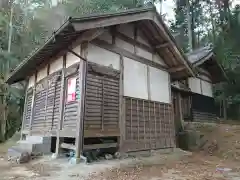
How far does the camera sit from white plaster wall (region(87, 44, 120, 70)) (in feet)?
22.0

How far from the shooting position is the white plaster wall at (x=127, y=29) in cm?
793

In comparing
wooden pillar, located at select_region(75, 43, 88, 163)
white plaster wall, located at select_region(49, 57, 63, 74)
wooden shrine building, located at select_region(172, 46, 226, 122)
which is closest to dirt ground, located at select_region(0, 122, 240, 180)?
wooden pillar, located at select_region(75, 43, 88, 163)

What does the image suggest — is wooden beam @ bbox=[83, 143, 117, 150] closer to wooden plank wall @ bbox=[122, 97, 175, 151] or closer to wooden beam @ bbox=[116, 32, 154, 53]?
wooden plank wall @ bbox=[122, 97, 175, 151]

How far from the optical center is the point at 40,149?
23.8ft

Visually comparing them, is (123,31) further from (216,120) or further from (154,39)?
(216,120)

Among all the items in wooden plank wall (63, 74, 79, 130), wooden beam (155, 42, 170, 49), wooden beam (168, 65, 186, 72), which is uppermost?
wooden beam (155, 42, 170, 49)

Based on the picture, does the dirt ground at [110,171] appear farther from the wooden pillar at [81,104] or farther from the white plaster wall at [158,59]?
the white plaster wall at [158,59]

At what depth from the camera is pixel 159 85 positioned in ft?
30.2

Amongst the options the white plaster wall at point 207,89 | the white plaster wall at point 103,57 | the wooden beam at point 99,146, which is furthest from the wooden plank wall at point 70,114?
the white plaster wall at point 207,89

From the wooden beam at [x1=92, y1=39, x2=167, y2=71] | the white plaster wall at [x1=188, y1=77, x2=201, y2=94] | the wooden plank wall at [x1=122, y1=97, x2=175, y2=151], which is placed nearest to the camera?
the wooden beam at [x1=92, y1=39, x2=167, y2=71]

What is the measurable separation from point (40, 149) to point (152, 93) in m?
4.55

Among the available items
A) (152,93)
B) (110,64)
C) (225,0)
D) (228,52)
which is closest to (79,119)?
(110,64)

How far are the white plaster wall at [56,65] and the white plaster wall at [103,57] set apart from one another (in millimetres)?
1695

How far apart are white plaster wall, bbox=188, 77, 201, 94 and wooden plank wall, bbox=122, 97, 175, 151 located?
4739 mm
